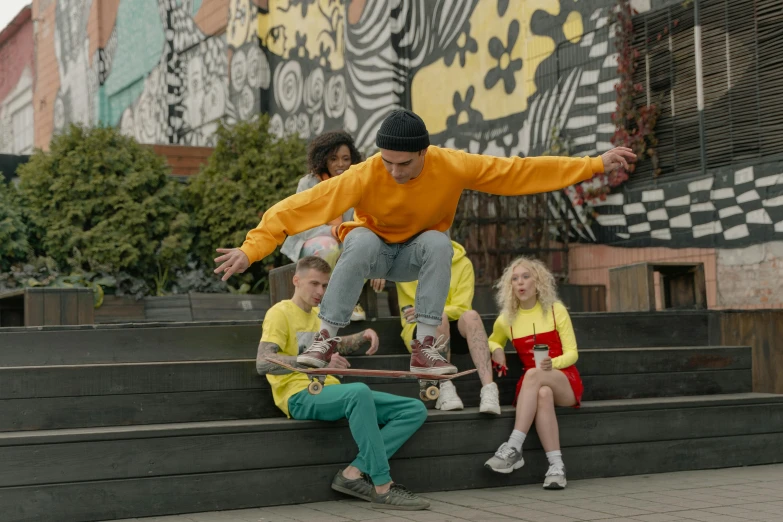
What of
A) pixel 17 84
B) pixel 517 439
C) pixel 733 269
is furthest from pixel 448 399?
pixel 17 84

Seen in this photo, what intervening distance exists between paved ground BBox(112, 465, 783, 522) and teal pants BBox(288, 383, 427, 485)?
25 cm

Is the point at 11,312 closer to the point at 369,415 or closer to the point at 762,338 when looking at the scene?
the point at 369,415

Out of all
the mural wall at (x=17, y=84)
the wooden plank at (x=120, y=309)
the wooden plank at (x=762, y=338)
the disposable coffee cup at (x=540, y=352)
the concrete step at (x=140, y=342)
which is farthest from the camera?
the mural wall at (x=17, y=84)

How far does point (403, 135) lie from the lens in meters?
4.74

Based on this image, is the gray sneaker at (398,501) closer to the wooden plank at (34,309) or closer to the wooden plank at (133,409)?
the wooden plank at (133,409)

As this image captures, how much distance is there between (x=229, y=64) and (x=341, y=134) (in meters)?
12.2

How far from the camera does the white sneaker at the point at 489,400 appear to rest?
5762 millimetres

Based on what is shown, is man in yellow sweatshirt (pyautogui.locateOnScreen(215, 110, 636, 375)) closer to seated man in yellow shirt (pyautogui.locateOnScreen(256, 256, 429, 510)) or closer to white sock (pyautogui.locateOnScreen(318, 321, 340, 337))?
white sock (pyautogui.locateOnScreen(318, 321, 340, 337))

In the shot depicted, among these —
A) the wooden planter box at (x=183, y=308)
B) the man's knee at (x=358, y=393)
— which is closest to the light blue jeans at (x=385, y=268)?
the man's knee at (x=358, y=393)

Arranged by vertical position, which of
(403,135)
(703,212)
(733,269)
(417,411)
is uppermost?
(403,135)

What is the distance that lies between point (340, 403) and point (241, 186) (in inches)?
262

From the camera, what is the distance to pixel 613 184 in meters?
10.6

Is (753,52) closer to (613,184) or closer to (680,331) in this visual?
(613,184)

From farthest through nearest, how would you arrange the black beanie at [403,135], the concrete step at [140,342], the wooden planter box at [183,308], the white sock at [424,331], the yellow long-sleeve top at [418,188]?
the wooden planter box at [183,308] → the concrete step at [140,342] → the white sock at [424,331] → the yellow long-sleeve top at [418,188] → the black beanie at [403,135]
